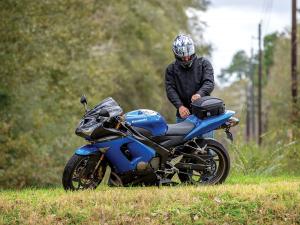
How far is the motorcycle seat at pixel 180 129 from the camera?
1041 cm

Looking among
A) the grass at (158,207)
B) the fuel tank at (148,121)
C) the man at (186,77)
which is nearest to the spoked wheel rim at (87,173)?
the grass at (158,207)

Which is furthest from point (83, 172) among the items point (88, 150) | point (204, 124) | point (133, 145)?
point (204, 124)

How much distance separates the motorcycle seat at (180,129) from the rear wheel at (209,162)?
0.75 feet

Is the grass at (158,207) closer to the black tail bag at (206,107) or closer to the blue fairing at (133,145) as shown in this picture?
the blue fairing at (133,145)

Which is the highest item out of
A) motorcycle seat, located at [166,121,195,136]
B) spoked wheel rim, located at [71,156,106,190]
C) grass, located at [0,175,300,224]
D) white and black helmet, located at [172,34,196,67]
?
white and black helmet, located at [172,34,196,67]

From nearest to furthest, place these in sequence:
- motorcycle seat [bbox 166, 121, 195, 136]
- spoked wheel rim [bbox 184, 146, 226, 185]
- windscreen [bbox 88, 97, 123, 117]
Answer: windscreen [bbox 88, 97, 123, 117], motorcycle seat [bbox 166, 121, 195, 136], spoked wheel rim [bbox 184, 146, 226, 185]

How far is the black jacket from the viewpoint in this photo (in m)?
11.0

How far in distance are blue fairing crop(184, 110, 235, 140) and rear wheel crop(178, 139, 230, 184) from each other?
16 centimetres

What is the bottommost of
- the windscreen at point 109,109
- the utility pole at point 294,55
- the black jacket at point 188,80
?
the windscreen at point 109,109

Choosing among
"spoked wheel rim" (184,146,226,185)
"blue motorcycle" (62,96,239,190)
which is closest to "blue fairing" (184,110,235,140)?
"blue motorcycle" (62,96,239,190)

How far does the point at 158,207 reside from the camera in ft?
28.9

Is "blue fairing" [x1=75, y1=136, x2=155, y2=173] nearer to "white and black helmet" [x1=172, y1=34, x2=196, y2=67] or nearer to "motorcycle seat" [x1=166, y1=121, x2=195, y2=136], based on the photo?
"motorcycle seat" [x1=166, y1=121, x2=195, y2=136]

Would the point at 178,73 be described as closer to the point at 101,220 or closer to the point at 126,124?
the point at 126,124

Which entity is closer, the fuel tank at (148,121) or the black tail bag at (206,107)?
the fuel tank at (148,121)
